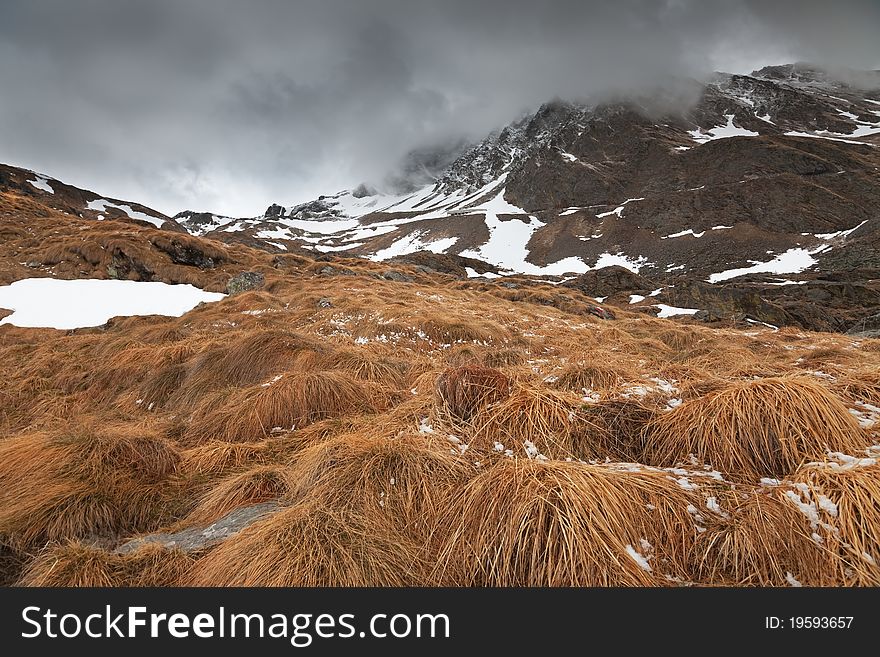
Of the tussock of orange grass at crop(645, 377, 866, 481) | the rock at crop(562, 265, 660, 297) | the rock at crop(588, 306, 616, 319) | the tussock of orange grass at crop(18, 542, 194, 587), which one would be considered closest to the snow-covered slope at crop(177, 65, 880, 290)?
the rock at crop(562, 265, 660, 297)

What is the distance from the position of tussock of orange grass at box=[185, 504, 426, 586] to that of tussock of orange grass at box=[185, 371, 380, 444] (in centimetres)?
180

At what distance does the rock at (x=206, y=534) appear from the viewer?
2.12 m

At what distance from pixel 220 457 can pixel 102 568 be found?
1.33 m

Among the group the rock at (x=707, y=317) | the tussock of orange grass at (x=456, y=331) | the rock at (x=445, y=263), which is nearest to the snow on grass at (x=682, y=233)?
the rock at (x=445, y=263)

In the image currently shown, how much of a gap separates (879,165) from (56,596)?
122 m

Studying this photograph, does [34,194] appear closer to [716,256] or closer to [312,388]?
[312,388]

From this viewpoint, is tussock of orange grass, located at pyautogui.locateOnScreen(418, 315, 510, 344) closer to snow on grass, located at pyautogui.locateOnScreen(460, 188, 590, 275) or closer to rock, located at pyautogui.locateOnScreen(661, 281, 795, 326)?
rock, located at pyautogui.locateOnScreen(661, 281, 795, 326)

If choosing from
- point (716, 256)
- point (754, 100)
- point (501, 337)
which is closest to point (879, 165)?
point (716, 256)

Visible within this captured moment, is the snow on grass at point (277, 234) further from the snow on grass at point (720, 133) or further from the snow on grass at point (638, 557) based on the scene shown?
the snow on grass at point (638, 557)

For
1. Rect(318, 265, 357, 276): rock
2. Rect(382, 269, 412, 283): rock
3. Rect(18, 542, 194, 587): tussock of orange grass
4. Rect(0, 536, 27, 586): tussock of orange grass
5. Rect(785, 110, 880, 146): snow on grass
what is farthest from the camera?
Rect(785, 110, 880, 146): snow on grass

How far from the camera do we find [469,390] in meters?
3.11

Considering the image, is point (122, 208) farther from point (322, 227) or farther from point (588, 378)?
point (322, 227)

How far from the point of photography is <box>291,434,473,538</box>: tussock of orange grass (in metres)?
2.12

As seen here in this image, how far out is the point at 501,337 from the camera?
9.02 m
